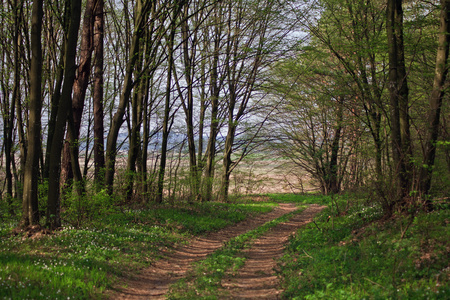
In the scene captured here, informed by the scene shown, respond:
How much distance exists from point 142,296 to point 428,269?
14.6 ft

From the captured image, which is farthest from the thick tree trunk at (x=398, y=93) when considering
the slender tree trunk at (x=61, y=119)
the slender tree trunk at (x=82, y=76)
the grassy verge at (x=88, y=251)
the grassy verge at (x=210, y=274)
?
the slender tree trunk at (x=82, y=76)

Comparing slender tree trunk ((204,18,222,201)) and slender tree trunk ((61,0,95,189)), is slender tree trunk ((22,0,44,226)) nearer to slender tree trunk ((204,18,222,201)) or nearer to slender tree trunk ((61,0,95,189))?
slender tree trunk ((61,0,95,189))

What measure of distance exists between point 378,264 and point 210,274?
9.84ft

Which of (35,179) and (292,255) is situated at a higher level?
(35,179)

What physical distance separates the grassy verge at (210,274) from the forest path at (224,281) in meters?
0.19

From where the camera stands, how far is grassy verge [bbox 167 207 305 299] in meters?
5.14

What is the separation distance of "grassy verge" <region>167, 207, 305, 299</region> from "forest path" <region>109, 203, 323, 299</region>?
0.64 ft

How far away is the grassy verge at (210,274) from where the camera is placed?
5.14 m

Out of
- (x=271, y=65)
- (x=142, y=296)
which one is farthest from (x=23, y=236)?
(x=271, y=65)

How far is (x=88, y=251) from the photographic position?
258 inches

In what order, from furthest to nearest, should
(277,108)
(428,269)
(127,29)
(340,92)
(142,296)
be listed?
1. (277,108)
2. (127,29)
3. (340,92)
4. (142,296)
5. (428,269)

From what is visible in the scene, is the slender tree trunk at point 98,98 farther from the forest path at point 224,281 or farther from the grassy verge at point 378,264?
the grassy verge at point 378,264

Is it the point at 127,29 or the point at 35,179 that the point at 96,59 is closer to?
the point at 127,29

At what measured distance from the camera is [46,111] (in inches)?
741
